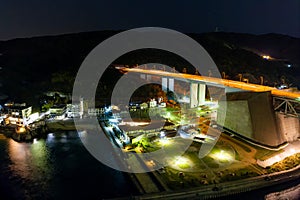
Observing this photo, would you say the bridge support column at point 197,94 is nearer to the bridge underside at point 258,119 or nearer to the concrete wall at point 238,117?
the concrete wall at point 238,117

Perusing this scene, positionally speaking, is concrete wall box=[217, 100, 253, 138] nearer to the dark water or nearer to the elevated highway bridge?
the elevated highway bridge

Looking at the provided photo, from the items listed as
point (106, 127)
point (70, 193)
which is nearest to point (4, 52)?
point (106, 127)

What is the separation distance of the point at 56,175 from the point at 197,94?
21289 millimetres

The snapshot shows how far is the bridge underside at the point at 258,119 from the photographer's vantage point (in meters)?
20.2

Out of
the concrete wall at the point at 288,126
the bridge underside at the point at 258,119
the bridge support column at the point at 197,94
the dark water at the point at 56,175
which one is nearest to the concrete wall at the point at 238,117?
the bridge underside at the point at 258,119

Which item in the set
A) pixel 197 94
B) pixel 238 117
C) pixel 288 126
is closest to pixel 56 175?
pixel 238 117

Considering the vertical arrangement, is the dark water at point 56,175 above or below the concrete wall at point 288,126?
below

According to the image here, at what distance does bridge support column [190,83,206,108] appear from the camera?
110 feet

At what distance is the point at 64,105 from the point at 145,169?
2290 cm

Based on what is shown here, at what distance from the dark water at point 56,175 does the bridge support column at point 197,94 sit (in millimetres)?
16221

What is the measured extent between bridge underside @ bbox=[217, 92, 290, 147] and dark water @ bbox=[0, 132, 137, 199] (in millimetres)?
10874

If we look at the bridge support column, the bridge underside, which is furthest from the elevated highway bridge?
the bridge support column

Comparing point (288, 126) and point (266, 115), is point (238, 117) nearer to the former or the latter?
point (266, 115)

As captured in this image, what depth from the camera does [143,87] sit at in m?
43.4
